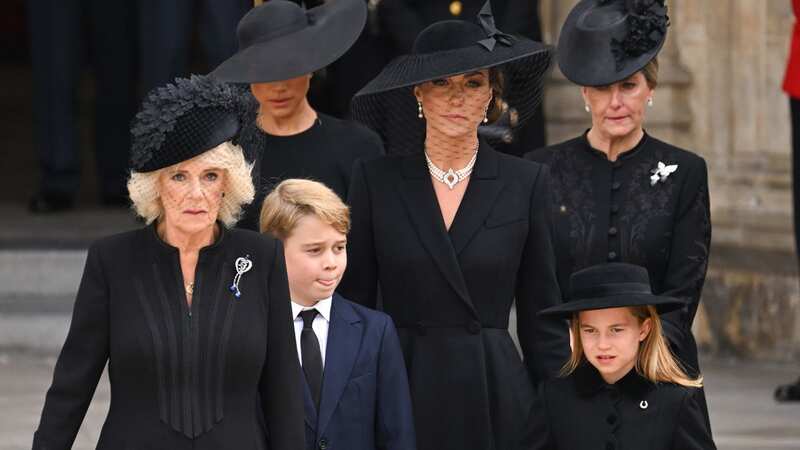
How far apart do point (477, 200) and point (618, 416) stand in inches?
35.2

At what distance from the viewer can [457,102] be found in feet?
18.6

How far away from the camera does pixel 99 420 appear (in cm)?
791

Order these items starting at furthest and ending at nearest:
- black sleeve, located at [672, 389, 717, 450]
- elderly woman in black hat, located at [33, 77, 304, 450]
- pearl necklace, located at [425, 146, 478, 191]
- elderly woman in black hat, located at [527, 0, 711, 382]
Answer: elderly woman in black hat, located at [527, 0, 711, 382] → pearl necklace, located at [425, 146, 478, 191] → black sleeve, located at [672, 389, 717, 450] → elderly woman in black hat, located at [33, 77, 304, 450]

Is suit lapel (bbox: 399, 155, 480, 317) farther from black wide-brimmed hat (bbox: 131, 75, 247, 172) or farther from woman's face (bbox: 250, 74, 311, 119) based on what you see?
black wide-brimmed hat (bbox: 131, 75, 247, 172)

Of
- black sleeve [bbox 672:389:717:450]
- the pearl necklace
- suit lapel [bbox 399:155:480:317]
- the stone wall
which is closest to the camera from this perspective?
black sleeve [bbox 672:389:717:450]

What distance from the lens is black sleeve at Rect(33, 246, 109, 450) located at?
4773mm

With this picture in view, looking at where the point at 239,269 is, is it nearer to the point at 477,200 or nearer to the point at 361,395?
the point at 361,395

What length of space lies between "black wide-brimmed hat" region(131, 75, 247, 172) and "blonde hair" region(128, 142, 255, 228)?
2 cm

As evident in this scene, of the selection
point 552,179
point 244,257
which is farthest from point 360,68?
point 244,257

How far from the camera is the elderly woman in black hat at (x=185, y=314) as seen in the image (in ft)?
15.6

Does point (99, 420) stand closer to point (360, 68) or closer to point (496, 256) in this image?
point (360, 68)

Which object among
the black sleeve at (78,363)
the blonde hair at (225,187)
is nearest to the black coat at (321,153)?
the blonde hair at (225,187)

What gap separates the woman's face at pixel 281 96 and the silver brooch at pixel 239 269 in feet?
5.11

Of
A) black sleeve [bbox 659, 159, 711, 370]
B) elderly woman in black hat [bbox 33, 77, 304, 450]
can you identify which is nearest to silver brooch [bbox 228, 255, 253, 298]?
elderly woman in black hat [bbox 33, 77, 304, 450]
